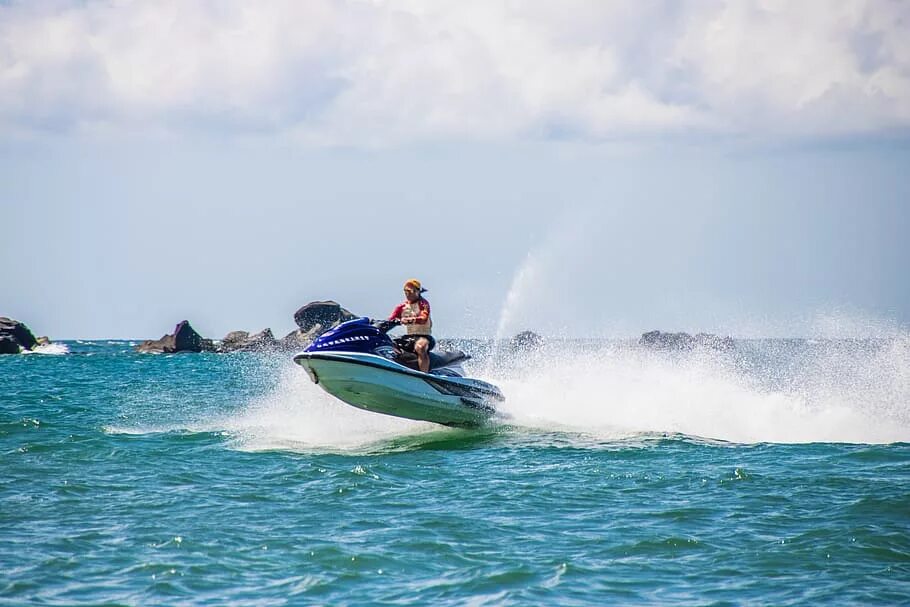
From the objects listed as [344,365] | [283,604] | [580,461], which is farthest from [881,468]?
[283,604]

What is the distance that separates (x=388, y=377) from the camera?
1513 centimetres

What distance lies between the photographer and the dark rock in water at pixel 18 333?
8894 cm

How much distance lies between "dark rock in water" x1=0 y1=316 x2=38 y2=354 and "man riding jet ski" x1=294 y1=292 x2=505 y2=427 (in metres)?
80.8

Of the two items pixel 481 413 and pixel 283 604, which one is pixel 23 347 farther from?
pixel 283 604

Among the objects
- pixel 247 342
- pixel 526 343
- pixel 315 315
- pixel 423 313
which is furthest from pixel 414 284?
pixel 247 342

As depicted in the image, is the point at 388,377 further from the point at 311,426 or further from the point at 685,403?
the point at 685,403

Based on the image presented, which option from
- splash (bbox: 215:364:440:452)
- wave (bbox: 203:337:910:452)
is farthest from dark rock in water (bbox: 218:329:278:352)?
splash (bbox: 215:364:440:452)

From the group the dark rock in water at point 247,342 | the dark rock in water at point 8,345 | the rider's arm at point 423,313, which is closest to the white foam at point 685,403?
the rider's arm at point 423,313

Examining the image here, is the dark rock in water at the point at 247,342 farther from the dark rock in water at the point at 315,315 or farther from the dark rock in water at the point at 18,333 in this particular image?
the dark rock in water at the point at 18,333

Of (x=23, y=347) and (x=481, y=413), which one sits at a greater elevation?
(x=23, y=347)

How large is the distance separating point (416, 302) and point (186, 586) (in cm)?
807

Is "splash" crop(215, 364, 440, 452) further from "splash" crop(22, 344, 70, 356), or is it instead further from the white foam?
"splash" crop(22, 344, 70, 356)

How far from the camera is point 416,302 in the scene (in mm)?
15867

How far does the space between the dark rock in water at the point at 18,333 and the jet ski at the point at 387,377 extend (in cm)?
8079
